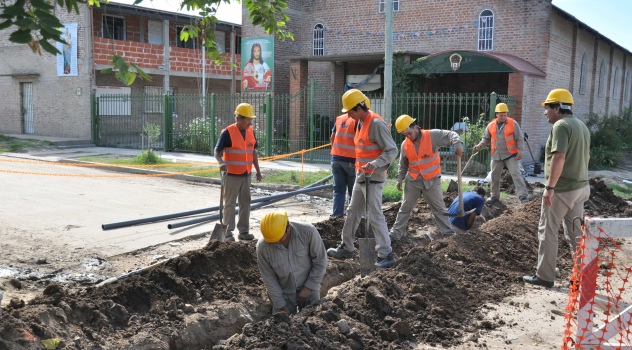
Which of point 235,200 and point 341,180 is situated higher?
point 341,180

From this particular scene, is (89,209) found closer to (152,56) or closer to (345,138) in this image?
(345,138)

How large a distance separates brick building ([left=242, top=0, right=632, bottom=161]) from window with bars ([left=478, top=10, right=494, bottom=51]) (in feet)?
0.11

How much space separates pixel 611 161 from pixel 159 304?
18666 mm

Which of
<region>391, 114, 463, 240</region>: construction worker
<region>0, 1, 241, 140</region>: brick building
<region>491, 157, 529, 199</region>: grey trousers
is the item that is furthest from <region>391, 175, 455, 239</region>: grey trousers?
<region>0, 1, 241, 140</region>: brick building

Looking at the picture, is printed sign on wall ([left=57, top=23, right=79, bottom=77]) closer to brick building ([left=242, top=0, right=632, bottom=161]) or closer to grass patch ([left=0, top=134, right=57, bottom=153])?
grass patch ([left=0, top=134, right=57, bottom=153])

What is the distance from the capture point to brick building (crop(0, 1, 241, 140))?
2606 cm

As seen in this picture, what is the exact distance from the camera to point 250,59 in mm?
25016

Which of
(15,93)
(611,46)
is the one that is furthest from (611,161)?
(15,93)

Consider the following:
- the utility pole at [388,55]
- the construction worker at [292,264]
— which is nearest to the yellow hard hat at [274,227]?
the construction worker at [292,264]

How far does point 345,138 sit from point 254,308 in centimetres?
380

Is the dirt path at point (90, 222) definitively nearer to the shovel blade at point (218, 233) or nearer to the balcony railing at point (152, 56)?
the shovel blade at point (218, 233)

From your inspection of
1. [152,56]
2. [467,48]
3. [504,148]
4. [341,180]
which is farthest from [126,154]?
[504,148]

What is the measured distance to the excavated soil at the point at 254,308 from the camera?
15.8 ft

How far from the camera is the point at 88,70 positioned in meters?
25.8
